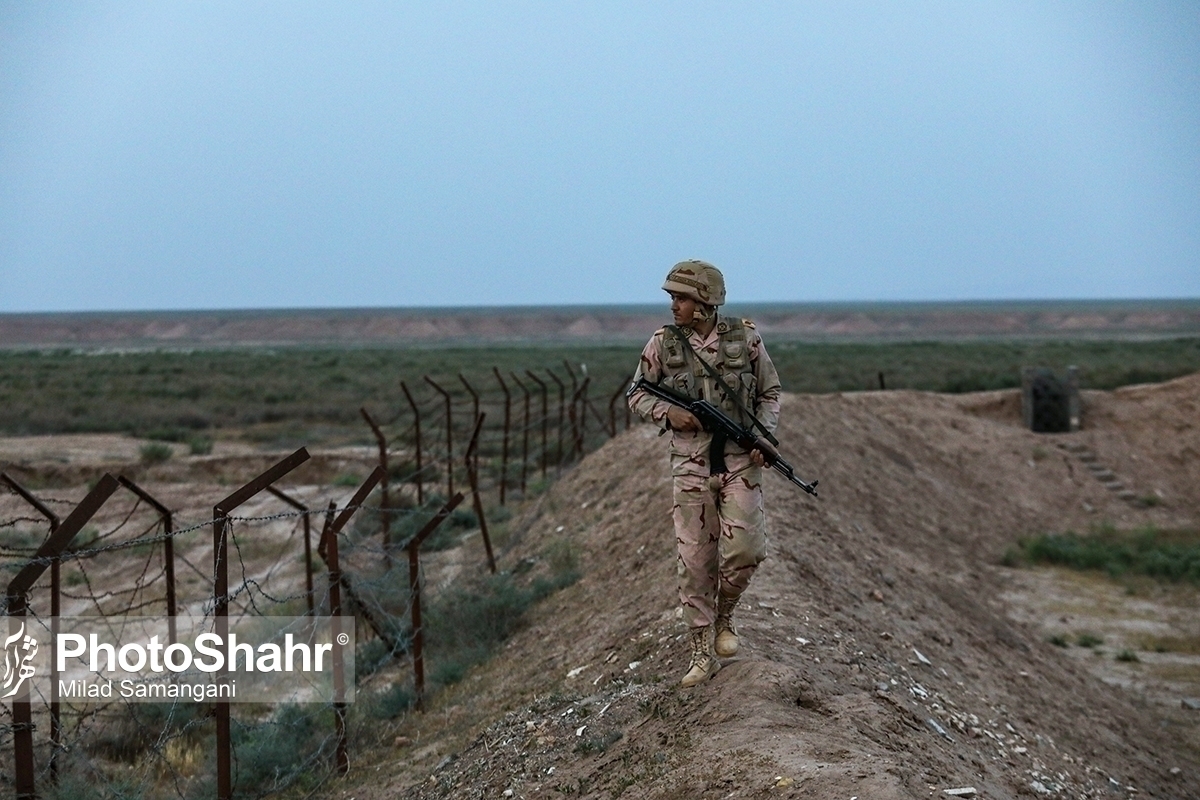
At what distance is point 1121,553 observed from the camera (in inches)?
578

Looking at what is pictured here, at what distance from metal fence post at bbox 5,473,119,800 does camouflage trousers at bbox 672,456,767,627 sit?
2659 mm

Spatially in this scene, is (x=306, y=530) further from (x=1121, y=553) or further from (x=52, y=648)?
(x=1121, y=553)

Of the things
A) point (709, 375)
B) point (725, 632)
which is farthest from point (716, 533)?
point (709, 375)

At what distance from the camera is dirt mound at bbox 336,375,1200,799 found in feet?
16.3

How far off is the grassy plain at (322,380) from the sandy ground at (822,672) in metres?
5.61

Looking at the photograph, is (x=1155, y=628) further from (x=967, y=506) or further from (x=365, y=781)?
(x=365, y=781)

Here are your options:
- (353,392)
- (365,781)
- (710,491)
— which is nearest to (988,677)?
(710,491)

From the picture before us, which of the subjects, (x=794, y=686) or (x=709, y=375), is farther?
(x=709, y=375)

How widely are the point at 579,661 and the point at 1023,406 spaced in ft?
54.4

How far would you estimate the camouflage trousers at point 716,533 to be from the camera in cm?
541

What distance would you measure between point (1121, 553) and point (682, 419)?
36.9 ft

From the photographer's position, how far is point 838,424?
1722cm

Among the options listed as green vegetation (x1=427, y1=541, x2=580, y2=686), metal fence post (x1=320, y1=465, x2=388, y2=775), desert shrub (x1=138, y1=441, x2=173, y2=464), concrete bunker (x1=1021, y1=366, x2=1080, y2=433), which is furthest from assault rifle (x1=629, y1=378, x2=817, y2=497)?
desert shrub (x1=138, y1=441, x2=173, y2=464)

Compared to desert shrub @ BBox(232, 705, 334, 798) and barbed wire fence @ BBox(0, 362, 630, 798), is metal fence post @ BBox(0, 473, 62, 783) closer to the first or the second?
barbed wire fence @ BBox(0, 362, 630, 798)
